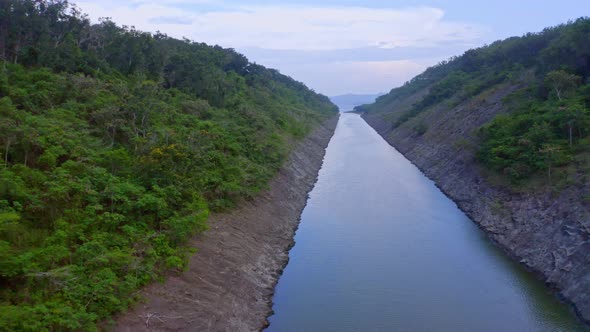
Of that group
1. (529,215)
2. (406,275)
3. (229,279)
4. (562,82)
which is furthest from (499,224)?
(229,279)

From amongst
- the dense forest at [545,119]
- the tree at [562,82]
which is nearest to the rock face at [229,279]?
the dense forest at [545,119]

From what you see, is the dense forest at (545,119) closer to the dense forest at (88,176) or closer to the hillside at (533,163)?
the hillside at (533,163)

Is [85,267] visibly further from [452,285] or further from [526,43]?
[526,43]

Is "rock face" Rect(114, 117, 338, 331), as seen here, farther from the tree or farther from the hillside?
the tree

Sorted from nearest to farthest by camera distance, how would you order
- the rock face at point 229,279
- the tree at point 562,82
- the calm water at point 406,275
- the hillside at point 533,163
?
the rock face at point 229,279 → the calm water at point 406,275 → the hillside at point 533,163 → the tree at point 562,82

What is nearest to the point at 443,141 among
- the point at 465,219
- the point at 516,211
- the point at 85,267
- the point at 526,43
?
the point at 465,219

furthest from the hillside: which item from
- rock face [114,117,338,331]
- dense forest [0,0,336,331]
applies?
dense forest [0,0,336,331]
